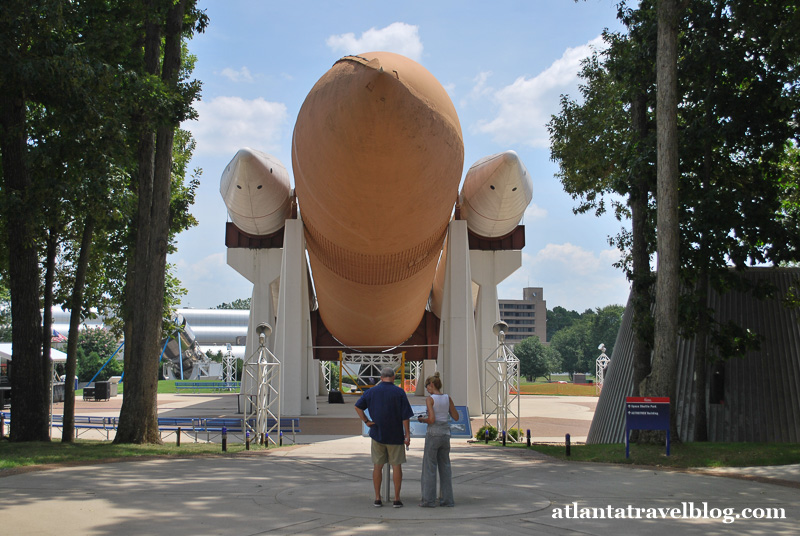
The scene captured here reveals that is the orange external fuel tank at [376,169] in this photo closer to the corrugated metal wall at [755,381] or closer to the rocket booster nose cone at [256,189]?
the rocket booster nose cone at [256,189]

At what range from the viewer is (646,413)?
10.7 m

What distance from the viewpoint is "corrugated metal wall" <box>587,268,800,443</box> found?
13.9 meters

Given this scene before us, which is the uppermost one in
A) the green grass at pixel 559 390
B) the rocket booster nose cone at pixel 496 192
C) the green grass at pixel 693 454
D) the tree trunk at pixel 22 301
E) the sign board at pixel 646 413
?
the rocket booster nose cone at pixel 496 192

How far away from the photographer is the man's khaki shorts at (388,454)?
6680 millimetres

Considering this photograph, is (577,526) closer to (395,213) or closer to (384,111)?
(384,111)

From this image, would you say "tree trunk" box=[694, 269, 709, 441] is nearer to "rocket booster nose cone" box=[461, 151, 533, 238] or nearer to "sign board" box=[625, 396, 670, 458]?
"sign board" box=[625, 396, 670, 458]

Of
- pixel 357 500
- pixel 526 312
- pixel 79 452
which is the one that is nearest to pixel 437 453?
pixel 357 500

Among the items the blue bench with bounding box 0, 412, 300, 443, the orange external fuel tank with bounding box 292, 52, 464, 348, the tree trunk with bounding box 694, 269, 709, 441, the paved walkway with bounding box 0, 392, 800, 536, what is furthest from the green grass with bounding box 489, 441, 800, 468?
the blue bench with bounding box 0, 412, 300, 443

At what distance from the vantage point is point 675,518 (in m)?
Answer: 5.95

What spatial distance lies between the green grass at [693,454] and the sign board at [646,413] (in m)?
0.50

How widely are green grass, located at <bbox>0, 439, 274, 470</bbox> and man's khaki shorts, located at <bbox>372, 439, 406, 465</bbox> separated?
17.7 feet

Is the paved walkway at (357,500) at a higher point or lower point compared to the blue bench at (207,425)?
higher

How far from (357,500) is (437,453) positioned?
3.16 ft

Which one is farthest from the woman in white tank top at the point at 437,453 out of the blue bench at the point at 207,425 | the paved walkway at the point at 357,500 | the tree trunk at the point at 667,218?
the blue bench at the point at 207,425
